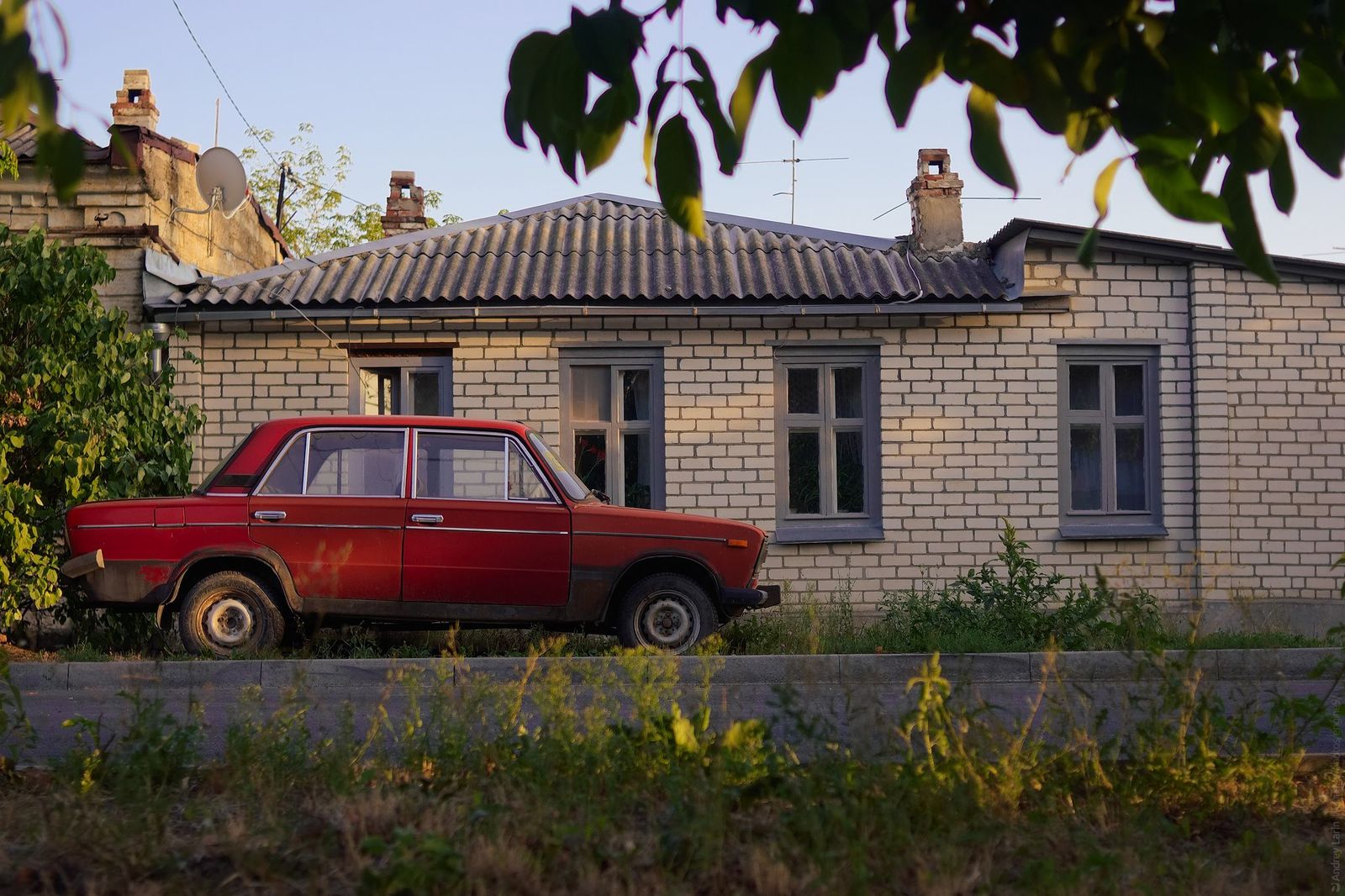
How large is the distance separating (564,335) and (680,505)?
1968mm

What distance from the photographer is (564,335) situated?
494 inches

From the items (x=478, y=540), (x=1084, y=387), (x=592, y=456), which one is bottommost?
(x=478, y=540)

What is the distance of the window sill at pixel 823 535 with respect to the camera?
12367 mm

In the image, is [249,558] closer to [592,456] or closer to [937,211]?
[592,456]

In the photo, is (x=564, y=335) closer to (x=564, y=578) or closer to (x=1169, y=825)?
(x=564, y=578)

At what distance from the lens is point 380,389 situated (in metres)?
12.8

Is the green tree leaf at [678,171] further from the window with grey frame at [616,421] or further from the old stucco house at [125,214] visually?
the old stucco house at [125,214]

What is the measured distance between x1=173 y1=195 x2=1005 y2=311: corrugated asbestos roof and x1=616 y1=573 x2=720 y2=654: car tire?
365 cm

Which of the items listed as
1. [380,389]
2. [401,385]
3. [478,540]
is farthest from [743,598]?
[380,389]

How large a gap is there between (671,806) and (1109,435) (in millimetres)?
10083

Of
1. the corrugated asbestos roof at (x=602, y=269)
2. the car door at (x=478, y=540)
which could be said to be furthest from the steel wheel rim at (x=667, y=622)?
the corrugated asbestos roof at (x=602, y=269)

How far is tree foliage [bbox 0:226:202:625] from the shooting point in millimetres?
9539

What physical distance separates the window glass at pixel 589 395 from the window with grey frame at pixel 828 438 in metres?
1.66

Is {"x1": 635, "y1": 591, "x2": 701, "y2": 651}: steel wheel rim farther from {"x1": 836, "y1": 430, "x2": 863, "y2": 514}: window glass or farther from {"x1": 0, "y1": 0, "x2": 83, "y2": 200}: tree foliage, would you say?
{"x1": 0, "y1": 0, "x2": 83, "y2": 200}: tree foliage
